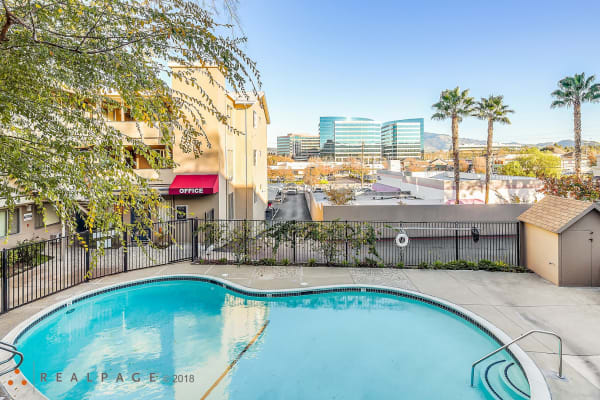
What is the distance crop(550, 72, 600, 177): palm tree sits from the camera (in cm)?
2297

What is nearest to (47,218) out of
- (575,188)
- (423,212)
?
(423,212)

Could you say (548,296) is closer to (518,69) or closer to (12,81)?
(12,81)

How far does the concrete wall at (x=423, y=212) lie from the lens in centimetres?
1831

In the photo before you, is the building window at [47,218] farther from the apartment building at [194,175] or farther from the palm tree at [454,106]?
the palm tree at [454,106]

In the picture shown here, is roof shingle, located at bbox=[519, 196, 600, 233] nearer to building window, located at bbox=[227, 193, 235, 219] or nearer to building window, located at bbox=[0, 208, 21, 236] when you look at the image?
building window, located at bbox=[227, 193, 235, 219]

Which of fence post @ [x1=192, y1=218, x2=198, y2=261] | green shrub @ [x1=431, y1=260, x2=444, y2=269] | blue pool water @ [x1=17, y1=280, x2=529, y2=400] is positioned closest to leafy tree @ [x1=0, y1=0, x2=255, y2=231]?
blue pool water @ [x1=17, y1=280, x2=529, y2=400]

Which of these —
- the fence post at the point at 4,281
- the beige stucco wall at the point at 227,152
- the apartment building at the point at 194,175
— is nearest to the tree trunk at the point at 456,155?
the beige stucco wall at the point at 227,152

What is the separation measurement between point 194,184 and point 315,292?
26.7 feet

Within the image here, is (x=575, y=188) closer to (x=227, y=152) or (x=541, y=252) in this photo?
(x=541, y=252)

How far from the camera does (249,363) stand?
6.43 metres

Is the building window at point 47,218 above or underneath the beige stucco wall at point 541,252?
above

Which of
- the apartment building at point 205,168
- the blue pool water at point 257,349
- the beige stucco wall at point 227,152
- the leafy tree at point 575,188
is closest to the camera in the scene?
the blue pool water at point 257,349

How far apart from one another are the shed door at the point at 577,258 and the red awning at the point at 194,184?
12639 mm

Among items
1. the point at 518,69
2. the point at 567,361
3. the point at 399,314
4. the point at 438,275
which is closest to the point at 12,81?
the point at 399,314
